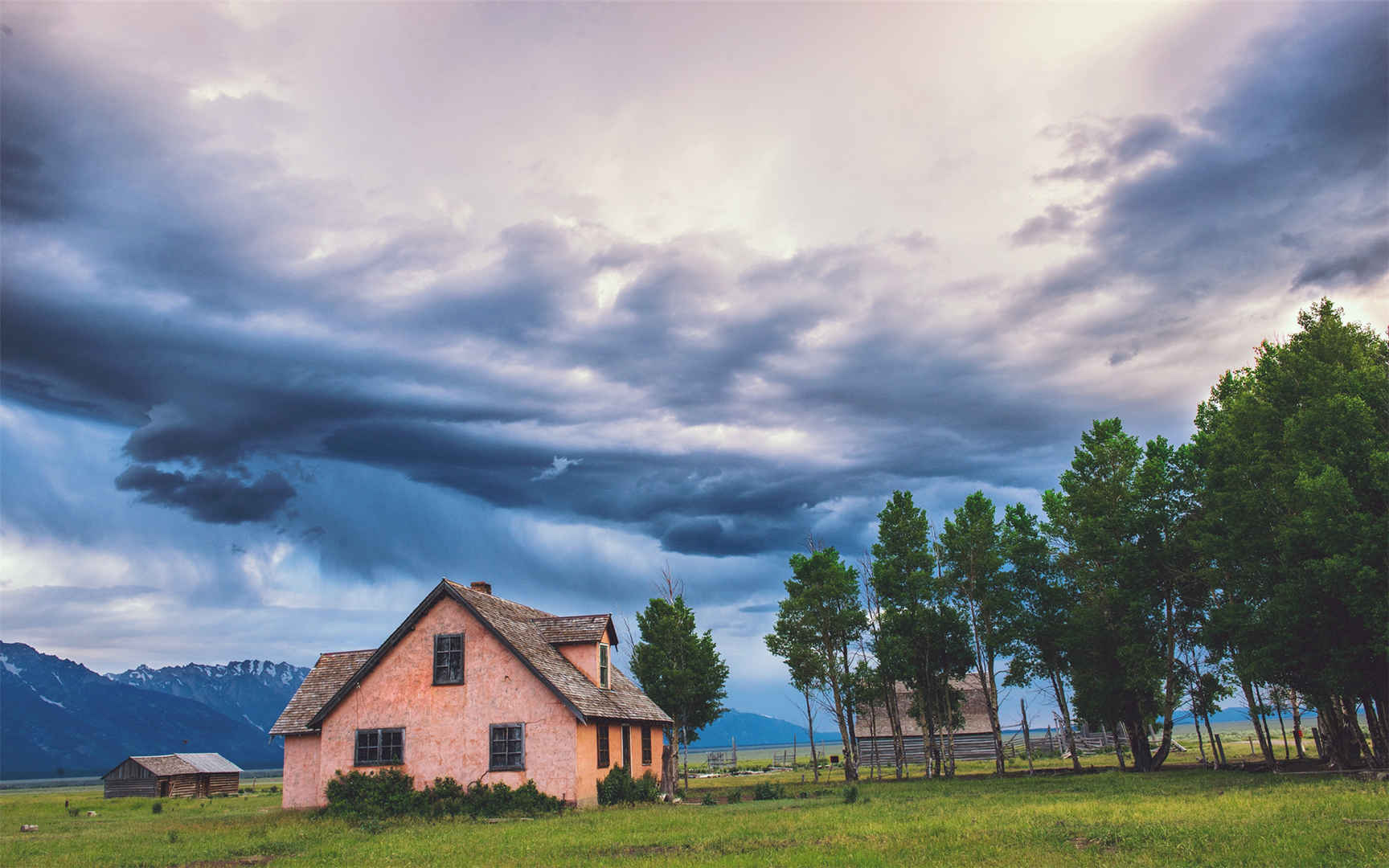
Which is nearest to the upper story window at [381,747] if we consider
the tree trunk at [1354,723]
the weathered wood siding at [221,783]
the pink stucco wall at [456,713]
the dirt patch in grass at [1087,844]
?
the pink stucco wall at [456,713]

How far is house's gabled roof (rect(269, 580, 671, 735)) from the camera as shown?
36719mm

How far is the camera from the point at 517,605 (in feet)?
150

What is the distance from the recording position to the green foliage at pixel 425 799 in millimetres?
34562

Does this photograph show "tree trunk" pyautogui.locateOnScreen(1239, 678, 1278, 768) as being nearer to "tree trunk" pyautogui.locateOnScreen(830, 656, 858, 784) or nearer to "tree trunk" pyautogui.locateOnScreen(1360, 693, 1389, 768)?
"tree trunk" pyautogui.locateOnScreen(1360, 693, 1389, 768)

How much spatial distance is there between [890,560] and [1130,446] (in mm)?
16322

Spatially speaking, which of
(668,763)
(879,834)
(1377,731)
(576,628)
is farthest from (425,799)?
(1377,731)

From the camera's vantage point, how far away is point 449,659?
37.7m

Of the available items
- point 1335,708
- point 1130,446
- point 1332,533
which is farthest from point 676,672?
point 1332,533

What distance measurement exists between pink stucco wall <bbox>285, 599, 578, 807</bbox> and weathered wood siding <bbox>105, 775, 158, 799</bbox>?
59.3m

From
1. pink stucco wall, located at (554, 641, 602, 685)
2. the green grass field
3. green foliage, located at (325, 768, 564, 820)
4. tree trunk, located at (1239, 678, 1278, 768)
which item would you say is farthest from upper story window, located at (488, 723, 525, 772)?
tree trunk, located at (1239, 678, 1278, 768)

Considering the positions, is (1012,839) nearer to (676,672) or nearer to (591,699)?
(591,699)

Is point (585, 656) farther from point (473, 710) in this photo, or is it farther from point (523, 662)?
point (473, 710)

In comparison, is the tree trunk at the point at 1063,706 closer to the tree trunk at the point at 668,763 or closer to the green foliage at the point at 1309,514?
the green foliage at the point at 1309,514

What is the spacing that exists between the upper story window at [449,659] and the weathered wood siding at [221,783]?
223ft
